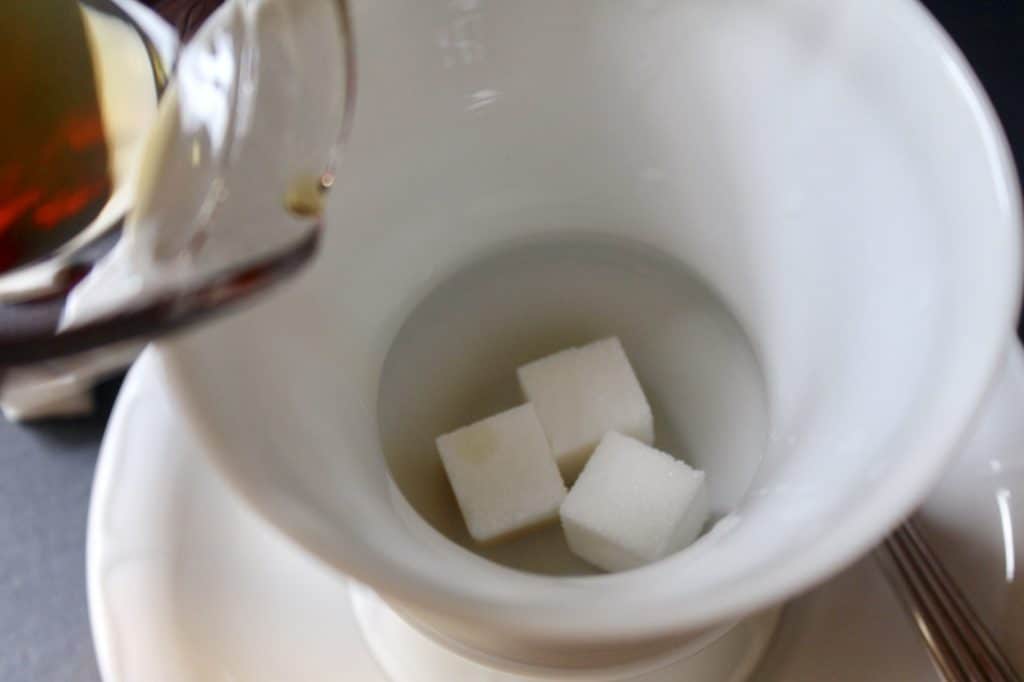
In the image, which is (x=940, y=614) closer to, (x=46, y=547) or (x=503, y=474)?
(x=503, y=474)

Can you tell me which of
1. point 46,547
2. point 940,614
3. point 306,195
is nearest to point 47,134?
point 46,547

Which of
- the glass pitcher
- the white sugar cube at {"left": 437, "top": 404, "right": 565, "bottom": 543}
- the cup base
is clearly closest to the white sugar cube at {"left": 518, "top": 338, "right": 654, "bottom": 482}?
the white sugar cube at {"left": 437, "top": 404, "right": 565, "bottom": 543}

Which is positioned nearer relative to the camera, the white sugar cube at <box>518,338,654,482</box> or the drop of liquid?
the drop of liquid

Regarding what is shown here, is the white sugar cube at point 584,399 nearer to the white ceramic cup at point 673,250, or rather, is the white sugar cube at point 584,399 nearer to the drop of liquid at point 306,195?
the white ceramic cup at point 673,250

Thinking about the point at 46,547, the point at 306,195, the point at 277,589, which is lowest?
the point at 46,547

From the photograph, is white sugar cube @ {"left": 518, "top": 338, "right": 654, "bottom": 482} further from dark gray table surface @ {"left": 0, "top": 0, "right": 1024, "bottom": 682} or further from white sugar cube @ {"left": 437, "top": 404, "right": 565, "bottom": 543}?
dark gray table surface @ {"left": 0, "top": 0, "right": 1024, "bottom": 682}

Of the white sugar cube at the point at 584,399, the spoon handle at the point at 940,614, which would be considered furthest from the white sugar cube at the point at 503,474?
the spoon handle at the point at 940,614
